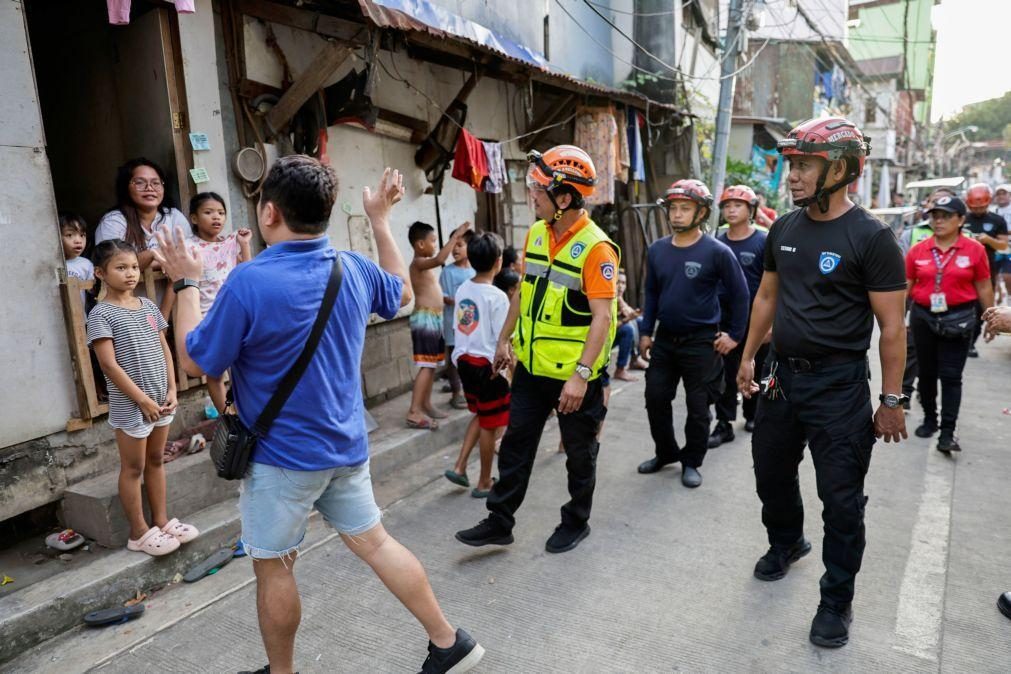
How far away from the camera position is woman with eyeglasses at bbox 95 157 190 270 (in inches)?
155

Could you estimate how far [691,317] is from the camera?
14.3 feet

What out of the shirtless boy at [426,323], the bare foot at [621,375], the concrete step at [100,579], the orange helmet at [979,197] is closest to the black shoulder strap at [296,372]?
A: the concrete step at [100,579]

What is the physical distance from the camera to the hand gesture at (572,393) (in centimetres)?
316

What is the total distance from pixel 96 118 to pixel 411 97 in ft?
9.52

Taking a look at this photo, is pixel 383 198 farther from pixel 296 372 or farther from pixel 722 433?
pixel 722 433

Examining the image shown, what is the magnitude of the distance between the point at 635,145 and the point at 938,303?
17.6ft

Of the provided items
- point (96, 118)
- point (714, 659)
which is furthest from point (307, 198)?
point (96, 118)

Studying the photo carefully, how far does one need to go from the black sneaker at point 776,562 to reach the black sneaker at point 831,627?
1.40 feet

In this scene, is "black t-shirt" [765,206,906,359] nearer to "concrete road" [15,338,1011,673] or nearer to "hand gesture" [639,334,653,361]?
"concrete road" [15,338,1011,673]

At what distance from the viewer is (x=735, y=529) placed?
378 centimetres

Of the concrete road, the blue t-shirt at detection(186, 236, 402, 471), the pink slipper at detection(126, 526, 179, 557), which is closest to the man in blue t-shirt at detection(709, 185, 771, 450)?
the concrete road

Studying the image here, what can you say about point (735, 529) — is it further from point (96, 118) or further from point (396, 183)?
point (96, 118)

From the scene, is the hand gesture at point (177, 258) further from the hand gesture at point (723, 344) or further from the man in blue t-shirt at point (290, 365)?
the hand gesture at point (723, 344)

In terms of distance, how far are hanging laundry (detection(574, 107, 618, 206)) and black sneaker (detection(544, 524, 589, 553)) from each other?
19.2 ft
